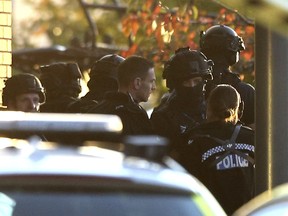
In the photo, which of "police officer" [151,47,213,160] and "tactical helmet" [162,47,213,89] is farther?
Answer: "tactical helmet" [162,47,213,89]

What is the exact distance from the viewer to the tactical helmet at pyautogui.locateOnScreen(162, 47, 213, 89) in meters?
10.6

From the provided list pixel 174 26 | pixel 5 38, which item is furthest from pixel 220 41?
pixel 174 26

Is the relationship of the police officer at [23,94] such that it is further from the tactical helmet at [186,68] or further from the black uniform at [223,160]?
the black uniform at [223,160]

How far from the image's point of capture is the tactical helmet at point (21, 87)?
1059 cm

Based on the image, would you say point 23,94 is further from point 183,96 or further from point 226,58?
point 226,58

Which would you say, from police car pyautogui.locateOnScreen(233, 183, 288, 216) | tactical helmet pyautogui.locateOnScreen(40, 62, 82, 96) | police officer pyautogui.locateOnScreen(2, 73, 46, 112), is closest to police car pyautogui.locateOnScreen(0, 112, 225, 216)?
police car pyautogui.locateOnScreen(233, 183, 288, 216)

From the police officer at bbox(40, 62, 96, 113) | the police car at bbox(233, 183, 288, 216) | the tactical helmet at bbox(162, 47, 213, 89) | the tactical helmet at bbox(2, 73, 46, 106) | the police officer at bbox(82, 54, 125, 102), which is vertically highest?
the police car at bbox(233, 183, 288, 216)

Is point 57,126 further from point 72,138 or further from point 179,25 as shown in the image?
point 179,25

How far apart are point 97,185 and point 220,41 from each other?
6.53m

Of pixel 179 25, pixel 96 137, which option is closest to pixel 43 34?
pixel 179 25

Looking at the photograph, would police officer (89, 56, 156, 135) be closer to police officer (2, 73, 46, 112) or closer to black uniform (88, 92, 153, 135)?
black uniform (88, 92, 153, 135)

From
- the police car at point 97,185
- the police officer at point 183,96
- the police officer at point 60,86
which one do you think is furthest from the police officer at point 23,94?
the police car at point 97,185

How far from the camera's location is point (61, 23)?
46500 mm

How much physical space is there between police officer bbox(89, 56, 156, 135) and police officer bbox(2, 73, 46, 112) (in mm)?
461
